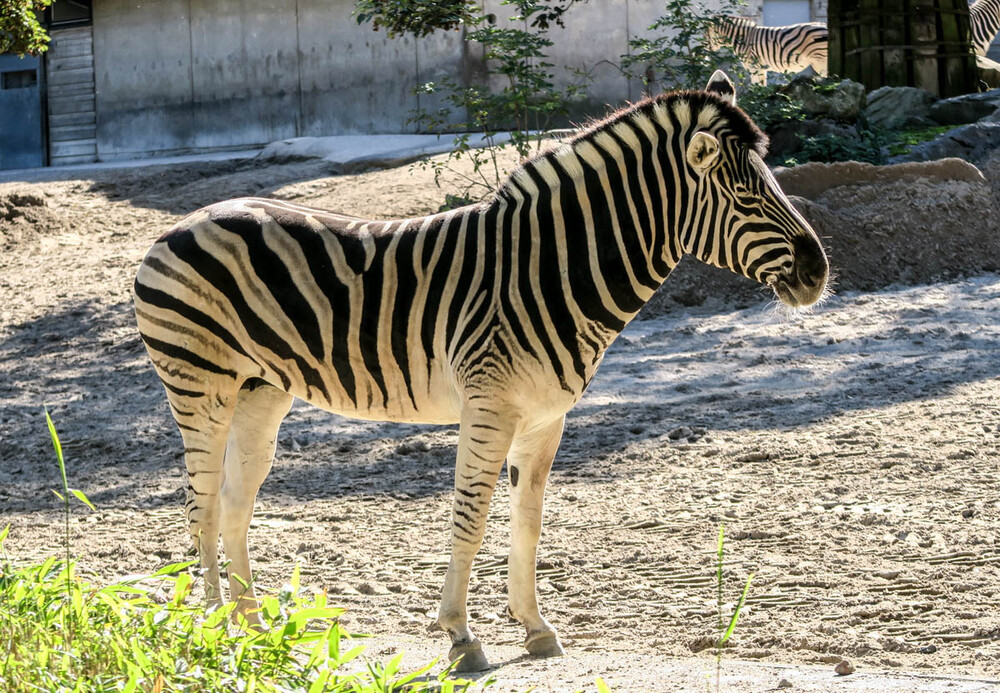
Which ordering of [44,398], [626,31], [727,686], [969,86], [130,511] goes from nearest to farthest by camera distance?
1. [727,686]
2. [130,511]
3. [44,398]
4. [969,86]
5. [626,31]

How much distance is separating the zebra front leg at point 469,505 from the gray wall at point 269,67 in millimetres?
13978

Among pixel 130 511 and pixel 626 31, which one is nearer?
pixel 130 511

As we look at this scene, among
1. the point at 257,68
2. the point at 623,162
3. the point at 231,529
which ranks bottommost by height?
the point at 231,529

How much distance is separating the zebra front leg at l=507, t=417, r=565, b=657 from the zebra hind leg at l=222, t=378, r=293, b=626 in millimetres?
1082

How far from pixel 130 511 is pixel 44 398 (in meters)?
2.80

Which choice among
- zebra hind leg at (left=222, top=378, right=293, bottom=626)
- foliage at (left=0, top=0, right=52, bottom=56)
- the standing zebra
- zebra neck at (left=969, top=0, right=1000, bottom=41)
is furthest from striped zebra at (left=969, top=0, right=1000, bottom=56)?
zebra hind leg at (left=222, top=378, right=293, bottom=626)

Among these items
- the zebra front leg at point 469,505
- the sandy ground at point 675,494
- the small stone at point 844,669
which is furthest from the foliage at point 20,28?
the small stone at point 844,669

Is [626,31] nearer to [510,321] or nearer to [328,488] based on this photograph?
[328,488]

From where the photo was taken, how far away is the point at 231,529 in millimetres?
4816

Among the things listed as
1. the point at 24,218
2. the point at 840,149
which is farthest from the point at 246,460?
the point at 24,218

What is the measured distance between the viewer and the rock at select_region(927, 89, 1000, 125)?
12.6m

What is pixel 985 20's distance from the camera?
1797 cm

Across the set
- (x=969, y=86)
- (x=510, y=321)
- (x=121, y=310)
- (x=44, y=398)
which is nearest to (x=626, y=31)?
(x=969, y=86)

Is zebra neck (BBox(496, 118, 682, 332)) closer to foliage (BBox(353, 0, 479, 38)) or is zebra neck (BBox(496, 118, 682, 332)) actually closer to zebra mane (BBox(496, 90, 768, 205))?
zebra mane (BBox(496, 90, 768, 205))
